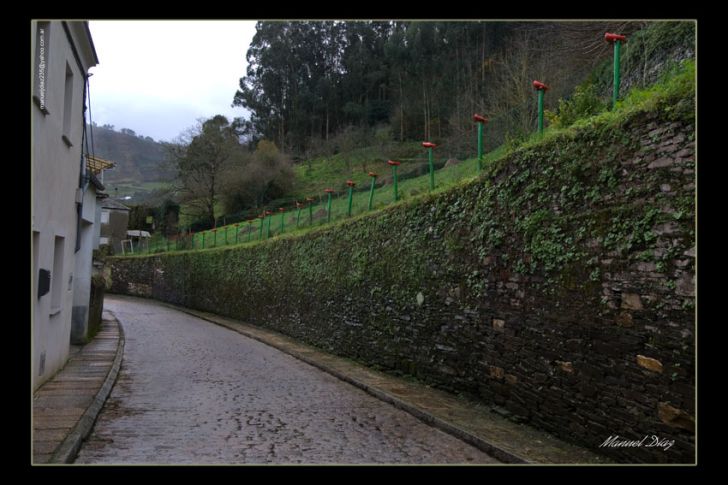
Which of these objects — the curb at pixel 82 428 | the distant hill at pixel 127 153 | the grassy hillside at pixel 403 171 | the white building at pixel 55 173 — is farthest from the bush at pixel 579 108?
the distant hill at pixel 127 153

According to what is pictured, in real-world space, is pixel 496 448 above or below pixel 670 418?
below

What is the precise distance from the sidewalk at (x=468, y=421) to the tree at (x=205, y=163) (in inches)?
1334

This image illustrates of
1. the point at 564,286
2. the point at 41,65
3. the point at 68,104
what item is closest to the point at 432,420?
the point at 564,286

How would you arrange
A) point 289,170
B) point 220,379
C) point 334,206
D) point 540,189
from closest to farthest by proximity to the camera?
1. point 540,189
2. point 220,379
3. point 334,206
4. point 289,170

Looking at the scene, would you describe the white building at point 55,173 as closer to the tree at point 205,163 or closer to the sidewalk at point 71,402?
the sidewalk at point 71,402

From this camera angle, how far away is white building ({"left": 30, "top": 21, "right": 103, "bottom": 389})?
717cm

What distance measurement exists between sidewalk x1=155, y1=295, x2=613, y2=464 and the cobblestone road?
152 mm

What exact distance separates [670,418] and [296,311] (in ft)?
41.6

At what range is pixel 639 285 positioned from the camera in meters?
5.48

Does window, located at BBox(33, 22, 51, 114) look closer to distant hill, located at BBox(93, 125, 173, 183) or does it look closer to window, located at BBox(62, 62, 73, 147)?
window, located at BBox(62, 62, 73, 147)

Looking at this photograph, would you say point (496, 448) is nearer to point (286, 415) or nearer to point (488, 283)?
point (488, 283)
